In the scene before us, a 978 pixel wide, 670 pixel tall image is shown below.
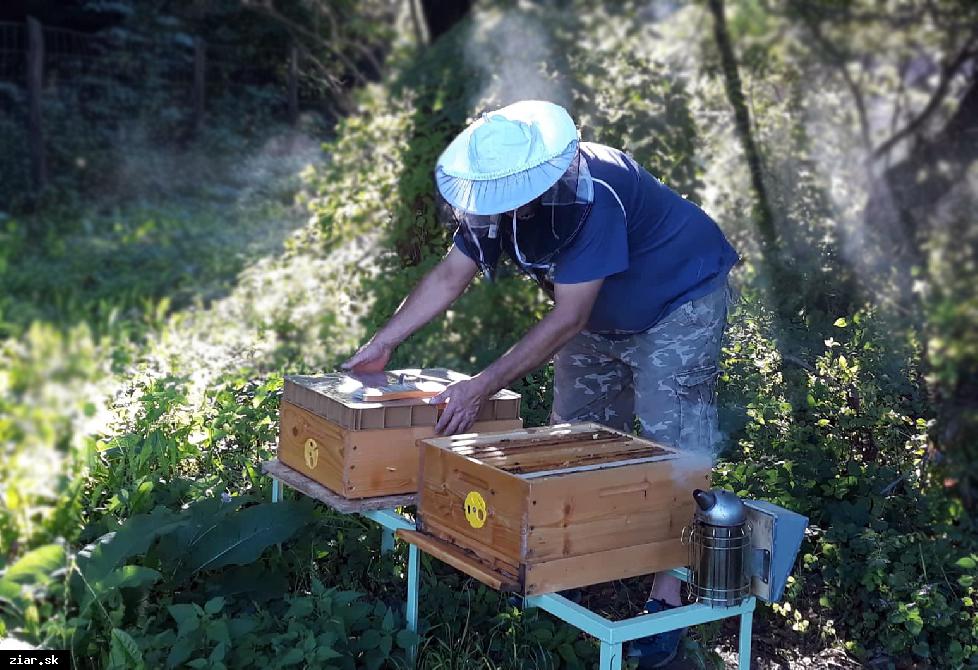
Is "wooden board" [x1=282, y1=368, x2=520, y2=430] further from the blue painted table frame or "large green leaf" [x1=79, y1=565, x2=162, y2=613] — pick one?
"large green leaf" [x1=79, y1=565, x2=162, y2=613]

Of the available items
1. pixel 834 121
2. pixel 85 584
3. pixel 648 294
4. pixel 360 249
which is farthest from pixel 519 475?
pixel 834 121

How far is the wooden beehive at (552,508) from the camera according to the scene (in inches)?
86.1

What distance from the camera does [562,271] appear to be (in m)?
2.55

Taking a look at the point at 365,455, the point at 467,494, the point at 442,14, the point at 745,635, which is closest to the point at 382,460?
the point at 365,455

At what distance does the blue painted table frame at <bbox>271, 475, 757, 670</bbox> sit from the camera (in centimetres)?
218

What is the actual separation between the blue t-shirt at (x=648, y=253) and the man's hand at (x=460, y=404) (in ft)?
1.21

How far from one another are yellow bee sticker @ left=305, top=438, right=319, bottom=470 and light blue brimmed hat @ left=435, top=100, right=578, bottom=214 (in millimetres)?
719

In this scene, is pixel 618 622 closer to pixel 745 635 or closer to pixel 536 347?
pixel 745 635

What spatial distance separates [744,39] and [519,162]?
5089mm

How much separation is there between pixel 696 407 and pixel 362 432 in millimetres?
906

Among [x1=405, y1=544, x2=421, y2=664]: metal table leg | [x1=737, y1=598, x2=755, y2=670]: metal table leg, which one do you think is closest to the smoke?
[x1=405, y1=544, x2=421, y2=664]: metal table leg

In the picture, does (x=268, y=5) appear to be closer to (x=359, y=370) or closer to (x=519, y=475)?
(x=359, y=370)

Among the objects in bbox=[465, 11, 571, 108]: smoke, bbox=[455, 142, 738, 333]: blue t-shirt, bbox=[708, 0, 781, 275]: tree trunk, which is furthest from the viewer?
bbox=[708, 0, 781, 275]: tree trunk

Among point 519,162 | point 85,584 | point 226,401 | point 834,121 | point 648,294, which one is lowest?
point 85,584
